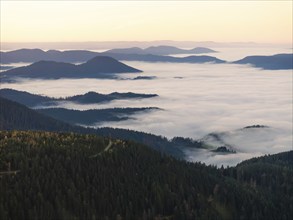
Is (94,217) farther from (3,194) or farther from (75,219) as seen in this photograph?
(3,194)

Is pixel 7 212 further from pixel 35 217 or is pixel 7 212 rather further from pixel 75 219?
pixel 75 219

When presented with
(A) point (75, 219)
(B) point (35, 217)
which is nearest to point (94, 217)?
(A) point (75, 219)

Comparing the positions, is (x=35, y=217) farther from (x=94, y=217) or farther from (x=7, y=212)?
(x=94, y=217)

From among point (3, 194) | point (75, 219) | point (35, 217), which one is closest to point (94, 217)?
point (75, 219)

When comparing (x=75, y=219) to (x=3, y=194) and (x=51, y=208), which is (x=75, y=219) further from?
(x=3, y=194)

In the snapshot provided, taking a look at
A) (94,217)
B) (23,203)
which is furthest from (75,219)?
(23,203)

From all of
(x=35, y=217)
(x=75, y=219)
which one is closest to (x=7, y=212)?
(x=35, y=217)
